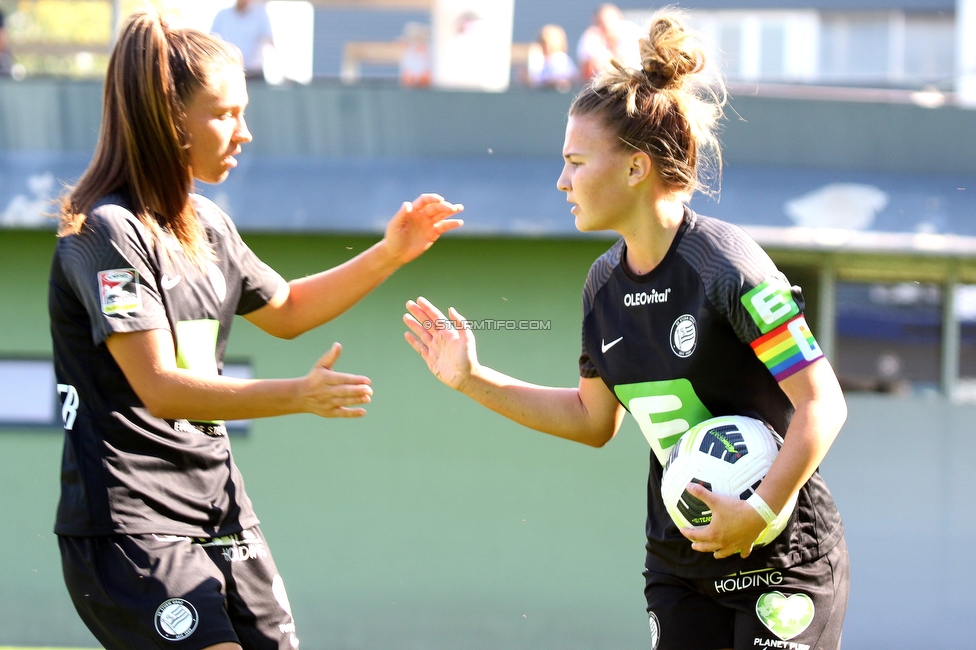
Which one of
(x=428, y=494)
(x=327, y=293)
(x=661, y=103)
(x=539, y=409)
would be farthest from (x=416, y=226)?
(x=428, y=494)

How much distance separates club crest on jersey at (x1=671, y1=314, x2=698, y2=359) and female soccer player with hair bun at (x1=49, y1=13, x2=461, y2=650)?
861mm

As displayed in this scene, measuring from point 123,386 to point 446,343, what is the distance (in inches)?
39.3

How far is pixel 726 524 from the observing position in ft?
7.89

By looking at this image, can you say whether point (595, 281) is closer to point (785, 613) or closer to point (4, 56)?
point (785, 613)

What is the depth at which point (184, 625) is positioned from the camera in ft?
8.18

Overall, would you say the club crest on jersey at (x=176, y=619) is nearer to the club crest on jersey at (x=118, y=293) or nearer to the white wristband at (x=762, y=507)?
the club crest on jersey at (x=118, y=293)

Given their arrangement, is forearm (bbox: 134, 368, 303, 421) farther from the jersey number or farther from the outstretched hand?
the jersey number

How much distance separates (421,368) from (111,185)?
4304 millimetres

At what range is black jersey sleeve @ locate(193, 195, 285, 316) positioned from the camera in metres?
2.96

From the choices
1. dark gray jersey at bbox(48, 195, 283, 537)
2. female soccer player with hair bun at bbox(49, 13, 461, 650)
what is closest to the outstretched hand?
female soccer player with hair bun at bbox(49, 13, 461, 650)

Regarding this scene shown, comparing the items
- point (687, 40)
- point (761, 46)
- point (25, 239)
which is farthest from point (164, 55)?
point (761, 46)

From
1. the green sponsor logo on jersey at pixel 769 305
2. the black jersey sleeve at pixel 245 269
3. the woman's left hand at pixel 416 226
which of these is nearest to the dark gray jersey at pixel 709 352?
the green sponsor logo on jersey at pixel 769 305

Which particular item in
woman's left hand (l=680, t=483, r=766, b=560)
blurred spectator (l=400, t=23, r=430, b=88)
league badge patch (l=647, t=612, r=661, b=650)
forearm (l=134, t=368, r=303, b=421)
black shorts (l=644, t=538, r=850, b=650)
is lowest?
league badge patch (l=647, t=612, r=661, b=650)

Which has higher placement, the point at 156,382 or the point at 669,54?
the point at 669,54
